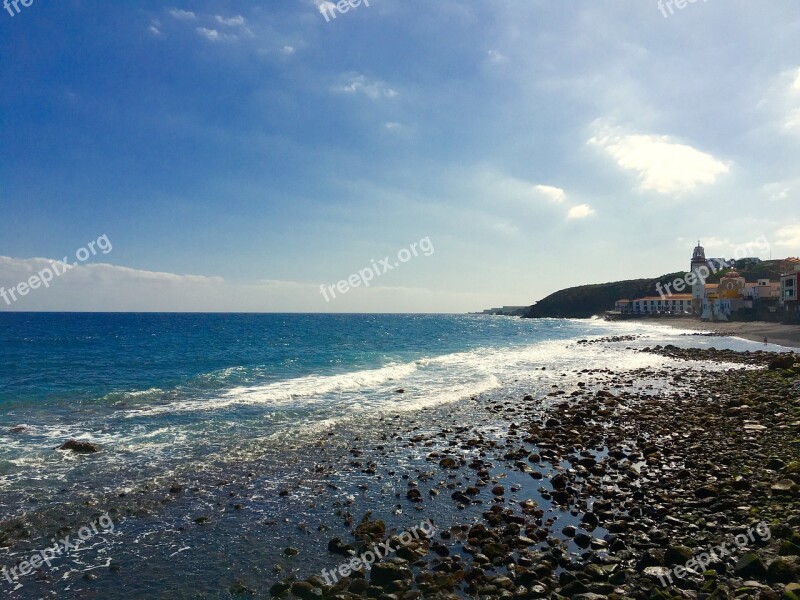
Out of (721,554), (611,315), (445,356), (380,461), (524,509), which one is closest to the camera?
(721,554)

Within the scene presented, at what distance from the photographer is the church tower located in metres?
121

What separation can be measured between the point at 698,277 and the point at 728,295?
18035 millimetres

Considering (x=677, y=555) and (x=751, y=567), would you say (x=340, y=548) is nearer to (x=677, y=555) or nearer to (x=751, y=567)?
(x=677, y=555)

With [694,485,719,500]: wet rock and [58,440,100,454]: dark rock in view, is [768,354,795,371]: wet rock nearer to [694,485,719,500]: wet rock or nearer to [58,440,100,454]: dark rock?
[694,485,719,500]: wet rock

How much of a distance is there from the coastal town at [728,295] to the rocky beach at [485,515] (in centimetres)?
8437

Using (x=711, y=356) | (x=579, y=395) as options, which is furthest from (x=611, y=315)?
(x=579, y=395)

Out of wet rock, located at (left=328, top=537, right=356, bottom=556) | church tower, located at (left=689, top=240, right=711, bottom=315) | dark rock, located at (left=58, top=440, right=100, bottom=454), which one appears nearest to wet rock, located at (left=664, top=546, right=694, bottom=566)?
wet rock, located at (left=328, top=537, right=356, bottom=556)

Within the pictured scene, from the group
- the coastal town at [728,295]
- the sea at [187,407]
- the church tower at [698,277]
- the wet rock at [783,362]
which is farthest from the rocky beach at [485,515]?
the church tower at [698,277]

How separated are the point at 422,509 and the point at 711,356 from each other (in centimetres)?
4528

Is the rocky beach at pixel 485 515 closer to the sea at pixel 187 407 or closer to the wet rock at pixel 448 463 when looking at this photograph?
the wet rock at pixel 448 463

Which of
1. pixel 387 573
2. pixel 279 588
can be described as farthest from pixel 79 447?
pixel 387 573

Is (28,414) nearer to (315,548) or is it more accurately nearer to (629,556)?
(315,548)

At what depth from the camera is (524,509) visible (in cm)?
1250

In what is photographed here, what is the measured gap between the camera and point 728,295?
107 meters
